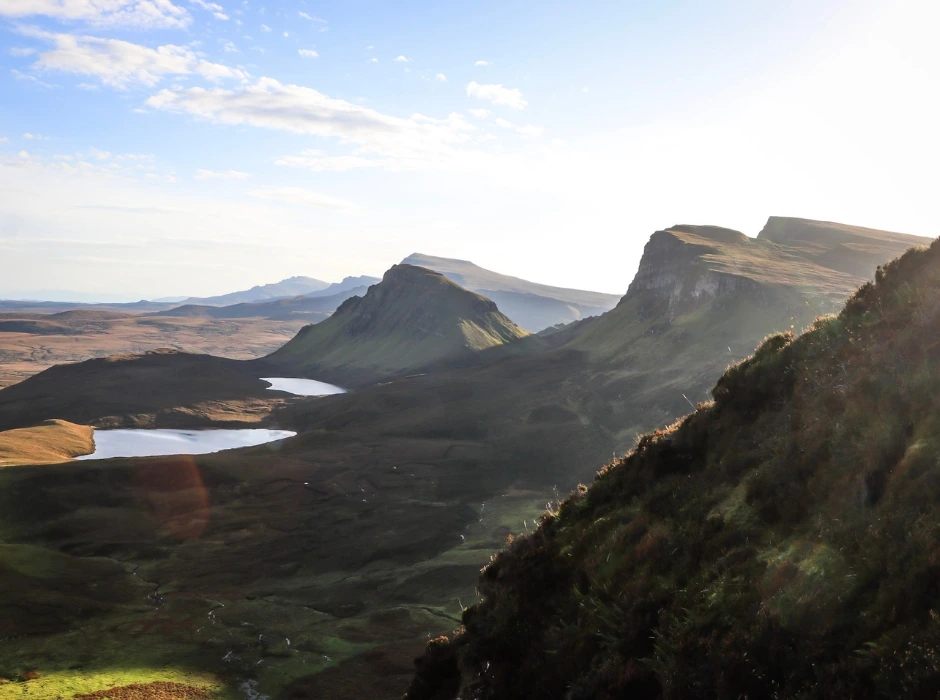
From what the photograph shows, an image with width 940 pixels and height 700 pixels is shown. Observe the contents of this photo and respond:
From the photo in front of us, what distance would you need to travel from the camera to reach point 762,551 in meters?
15.5

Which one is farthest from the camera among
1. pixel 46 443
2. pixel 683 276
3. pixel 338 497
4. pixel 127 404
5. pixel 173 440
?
pixel 127 404

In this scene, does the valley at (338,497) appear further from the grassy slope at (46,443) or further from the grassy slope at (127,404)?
the grassy slope at (46,443)

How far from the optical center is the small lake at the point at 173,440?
135300mm

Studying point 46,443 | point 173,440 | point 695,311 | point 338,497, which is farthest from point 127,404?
point 695,311

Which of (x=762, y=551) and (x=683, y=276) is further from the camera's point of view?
(x=683, y=276)

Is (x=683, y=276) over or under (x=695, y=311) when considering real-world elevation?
over

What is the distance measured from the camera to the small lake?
135 meters

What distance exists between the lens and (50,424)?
137 metres

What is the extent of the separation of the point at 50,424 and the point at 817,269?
180041mm

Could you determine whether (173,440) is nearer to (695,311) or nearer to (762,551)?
(695,311)

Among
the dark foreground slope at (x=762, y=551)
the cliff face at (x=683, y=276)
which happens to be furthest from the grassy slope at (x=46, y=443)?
the cliff face at (x=683, y=276)

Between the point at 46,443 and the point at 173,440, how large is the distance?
31168 mm

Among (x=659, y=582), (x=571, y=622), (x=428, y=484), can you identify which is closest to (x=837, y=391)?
(x=659, y=582)

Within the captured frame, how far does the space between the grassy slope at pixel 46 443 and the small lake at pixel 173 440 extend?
317cm
